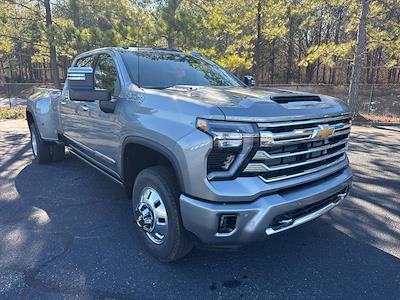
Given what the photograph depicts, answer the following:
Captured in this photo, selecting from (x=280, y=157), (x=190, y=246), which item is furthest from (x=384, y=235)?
(x=190, y=246)

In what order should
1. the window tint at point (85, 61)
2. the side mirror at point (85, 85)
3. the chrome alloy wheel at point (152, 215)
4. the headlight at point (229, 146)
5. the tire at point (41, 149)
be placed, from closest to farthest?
the headlight at point (229, 146), the chrome alloy wheel at point (152, 215), the side mirror at point (85, 85), the window tint at point (85, 61), the tire at point (41, 149)

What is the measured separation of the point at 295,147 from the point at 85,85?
6.63 ft

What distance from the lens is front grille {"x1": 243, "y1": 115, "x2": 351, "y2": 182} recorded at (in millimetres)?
2338

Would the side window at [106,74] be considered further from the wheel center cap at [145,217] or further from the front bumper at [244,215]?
the front bumper at [244,215]

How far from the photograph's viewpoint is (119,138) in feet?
10.8

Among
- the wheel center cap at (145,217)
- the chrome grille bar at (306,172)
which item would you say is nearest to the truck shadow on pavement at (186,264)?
the wheel center cap at (145,217)

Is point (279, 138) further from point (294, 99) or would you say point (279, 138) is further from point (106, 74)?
point (106, 74)

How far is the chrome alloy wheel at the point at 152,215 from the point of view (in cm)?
281

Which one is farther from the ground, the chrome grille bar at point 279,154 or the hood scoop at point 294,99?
the hood scoop at point 294,99

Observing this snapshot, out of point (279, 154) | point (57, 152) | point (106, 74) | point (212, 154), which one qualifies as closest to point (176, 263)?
point (212, 154)

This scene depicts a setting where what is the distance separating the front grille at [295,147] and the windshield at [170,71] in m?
1.52

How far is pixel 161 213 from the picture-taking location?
2812mm

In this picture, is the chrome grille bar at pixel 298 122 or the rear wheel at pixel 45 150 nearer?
the chrome grille bar at pixel 298 122

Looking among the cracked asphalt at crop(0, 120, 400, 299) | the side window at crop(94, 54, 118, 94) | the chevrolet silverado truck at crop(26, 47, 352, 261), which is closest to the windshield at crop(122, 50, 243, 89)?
the chevrolet silverado truck at crop(26, 47, 352, 261)
